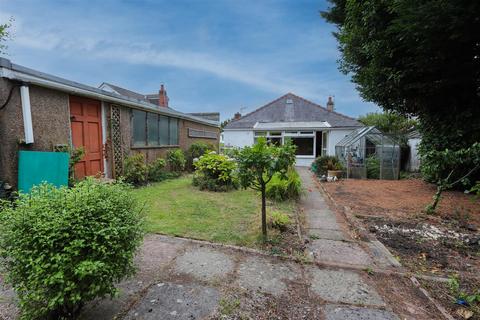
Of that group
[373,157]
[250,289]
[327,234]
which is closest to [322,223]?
[327,234]

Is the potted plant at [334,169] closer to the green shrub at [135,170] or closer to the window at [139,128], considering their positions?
the green shrub at [135,170]

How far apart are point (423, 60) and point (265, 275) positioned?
6.08 m

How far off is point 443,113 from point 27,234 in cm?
972

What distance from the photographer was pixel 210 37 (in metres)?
8.60

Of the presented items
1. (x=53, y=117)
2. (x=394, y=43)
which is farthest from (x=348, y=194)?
(x=53, y=117)

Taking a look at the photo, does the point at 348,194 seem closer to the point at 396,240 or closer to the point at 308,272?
the point at 396,240

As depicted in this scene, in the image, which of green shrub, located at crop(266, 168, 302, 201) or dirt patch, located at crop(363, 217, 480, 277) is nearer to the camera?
dirt patch, located at crop(363, 217, 480, 277)

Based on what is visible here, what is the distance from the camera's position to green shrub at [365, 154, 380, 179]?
34.1 ft

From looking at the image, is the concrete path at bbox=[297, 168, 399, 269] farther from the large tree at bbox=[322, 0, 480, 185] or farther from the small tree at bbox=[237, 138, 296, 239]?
the large tree at bbox=[322, 0, 480, 185]

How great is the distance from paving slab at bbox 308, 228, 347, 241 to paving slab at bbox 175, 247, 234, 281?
67.4 inches

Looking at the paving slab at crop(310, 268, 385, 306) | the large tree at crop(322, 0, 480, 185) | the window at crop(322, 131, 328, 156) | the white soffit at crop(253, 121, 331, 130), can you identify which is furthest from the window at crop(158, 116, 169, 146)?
the window at crop(322, 131, 328, 156)

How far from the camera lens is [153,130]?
8.76 metres

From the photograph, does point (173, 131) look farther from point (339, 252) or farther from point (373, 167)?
point (373, 167)

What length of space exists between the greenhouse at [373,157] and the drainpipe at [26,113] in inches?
444
